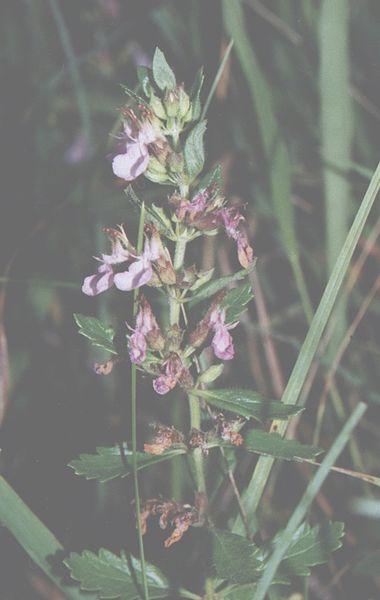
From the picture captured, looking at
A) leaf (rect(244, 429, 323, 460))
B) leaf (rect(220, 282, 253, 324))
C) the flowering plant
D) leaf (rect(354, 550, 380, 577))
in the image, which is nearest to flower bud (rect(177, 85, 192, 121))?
the flowering plant

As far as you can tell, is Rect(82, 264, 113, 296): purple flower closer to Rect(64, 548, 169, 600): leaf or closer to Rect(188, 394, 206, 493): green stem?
A: Rect(188, 394, 206, 493): green stem

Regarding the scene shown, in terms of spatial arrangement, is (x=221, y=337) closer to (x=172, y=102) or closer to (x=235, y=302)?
(x=235, y=302)

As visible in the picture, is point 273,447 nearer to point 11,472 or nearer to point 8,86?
point 11,472

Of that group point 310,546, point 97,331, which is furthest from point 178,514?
point 97,331

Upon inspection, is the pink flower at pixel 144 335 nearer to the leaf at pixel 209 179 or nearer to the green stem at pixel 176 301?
the green stem at pixel 176 301

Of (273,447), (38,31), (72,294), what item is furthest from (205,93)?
(273,447)

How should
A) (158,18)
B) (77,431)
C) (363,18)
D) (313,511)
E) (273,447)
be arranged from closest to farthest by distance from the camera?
(273,447), (313,511), (77,431), (158,18), (363,18)

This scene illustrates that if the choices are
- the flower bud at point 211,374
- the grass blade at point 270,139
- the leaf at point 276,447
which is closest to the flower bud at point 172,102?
the flower bud at point 211,374
